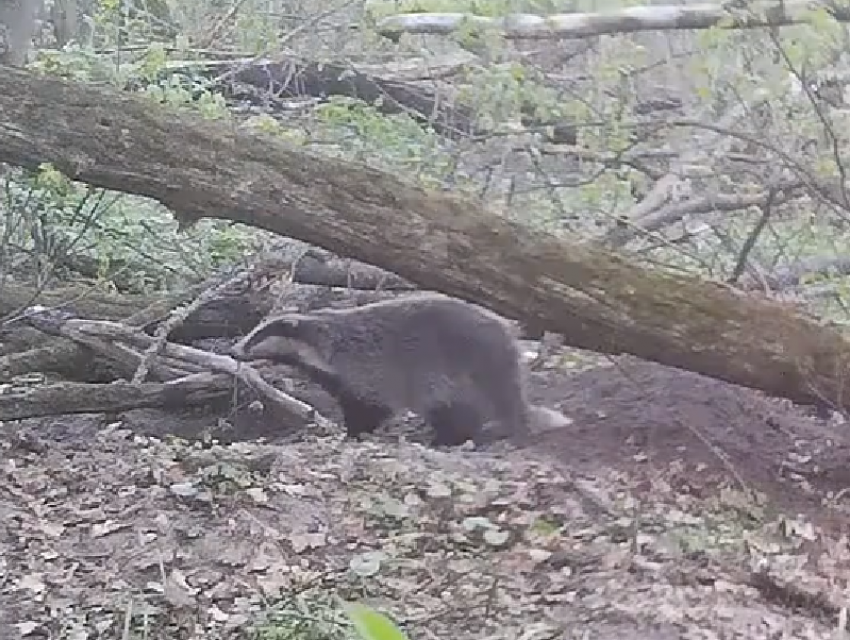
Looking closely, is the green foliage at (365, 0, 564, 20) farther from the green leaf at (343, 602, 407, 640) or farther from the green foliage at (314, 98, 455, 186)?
the green leaf at (343, 602, 407, 640)

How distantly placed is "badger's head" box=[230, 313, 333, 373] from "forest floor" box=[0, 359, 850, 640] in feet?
3.09

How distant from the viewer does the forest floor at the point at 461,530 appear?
3.89 m

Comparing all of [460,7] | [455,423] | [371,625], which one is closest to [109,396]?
[455,423]

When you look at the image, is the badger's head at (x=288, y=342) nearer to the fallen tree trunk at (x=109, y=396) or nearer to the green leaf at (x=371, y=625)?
the fallen tree trunk at (x=109, y=396)

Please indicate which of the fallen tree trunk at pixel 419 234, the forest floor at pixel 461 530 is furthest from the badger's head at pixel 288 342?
the fallen tree trunk at pixel 419 234

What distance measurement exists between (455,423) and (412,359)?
51 cm

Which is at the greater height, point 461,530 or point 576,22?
point 576,22

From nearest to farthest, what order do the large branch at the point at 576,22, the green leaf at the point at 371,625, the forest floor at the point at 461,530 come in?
1. the green leaf at the point at 371,625
2. the forest floor at the point at 461,530
3. the large branch at the point at 576,22

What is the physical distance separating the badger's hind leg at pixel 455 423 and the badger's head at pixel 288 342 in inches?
28.4

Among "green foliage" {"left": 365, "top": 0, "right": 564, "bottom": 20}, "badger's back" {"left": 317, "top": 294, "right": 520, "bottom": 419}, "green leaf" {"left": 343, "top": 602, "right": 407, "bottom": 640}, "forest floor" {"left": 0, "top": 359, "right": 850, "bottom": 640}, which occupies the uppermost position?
"green leaf" {"left": 343, "top": 602, "right": 407, "bottom": 640}

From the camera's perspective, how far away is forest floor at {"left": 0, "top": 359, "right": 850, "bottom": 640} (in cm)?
389

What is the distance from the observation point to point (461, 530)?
181 inches

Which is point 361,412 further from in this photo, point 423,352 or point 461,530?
point 461,530

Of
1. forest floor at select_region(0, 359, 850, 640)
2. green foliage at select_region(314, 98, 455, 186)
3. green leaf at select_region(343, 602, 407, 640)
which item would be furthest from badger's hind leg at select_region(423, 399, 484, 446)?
green leaf at select_region(343, 602, 407, 640)
